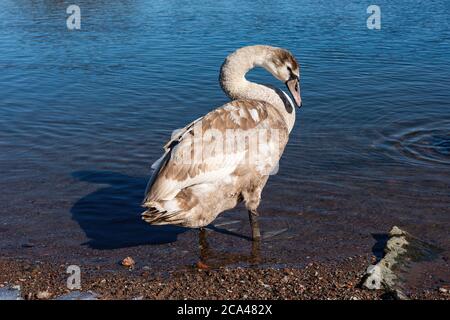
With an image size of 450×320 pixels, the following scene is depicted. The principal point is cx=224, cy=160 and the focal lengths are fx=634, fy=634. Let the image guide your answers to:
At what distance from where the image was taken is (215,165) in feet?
20.6

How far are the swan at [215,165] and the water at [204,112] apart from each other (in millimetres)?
677

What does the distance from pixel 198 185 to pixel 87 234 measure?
1.85m

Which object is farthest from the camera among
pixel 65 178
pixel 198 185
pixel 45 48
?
pixel 45 48

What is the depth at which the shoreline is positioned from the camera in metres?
5.78

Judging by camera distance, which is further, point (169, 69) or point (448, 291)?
point (169, 69)

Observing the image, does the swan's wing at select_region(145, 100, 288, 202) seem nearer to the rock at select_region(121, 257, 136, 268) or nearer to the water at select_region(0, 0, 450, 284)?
the rock at select_region(121, 257, 136, 268)

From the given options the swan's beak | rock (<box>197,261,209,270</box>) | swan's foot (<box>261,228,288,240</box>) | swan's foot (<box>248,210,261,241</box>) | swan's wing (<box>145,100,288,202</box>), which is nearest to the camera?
swan's wing (<box>145,100,288,202</box>)

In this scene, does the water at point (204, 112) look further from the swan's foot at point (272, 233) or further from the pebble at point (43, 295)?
the pebble at point (43, 295)

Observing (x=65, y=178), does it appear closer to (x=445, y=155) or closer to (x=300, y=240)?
(x=300, y=240)

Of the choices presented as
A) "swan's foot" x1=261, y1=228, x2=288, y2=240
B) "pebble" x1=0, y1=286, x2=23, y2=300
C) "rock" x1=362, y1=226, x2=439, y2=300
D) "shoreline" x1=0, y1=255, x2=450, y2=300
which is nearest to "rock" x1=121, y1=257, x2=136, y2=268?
"shoreline" x1=0, y1=255, x2=450, y2=300

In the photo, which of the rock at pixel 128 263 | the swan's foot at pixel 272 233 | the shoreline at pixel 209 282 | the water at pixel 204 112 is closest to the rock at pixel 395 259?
the shoreline at pixel 209 282

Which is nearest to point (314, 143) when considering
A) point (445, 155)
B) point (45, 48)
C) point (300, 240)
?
point (445, 155)

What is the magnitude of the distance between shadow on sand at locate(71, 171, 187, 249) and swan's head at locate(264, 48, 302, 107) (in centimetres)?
217

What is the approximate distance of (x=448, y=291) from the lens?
5805 mm
